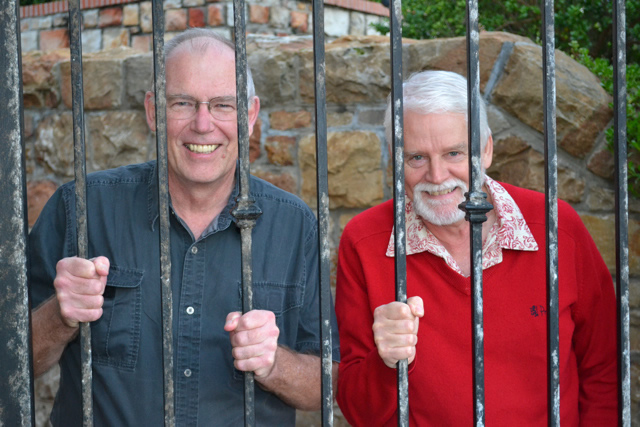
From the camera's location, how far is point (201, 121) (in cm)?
200

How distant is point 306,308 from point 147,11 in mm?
3731

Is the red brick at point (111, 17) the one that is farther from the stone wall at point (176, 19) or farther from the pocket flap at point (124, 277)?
the pocket flap at point (124, 277)

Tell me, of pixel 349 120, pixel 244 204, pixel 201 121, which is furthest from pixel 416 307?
pixel 349 120

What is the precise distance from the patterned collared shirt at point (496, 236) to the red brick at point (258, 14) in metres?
2.78

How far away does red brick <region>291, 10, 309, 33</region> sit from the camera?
477 centimetres

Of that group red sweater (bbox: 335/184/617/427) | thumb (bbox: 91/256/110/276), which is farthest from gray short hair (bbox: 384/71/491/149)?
thumb (bbox: 91/256/110/276)

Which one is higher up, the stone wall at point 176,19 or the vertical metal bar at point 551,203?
the stone wall at point 176,19

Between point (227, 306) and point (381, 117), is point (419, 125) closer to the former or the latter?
point (227, 306)

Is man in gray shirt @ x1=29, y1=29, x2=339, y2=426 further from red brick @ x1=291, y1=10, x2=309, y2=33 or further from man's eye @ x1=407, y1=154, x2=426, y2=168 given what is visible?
red brick @ x1=291, y1=10, x2=309, y2=33

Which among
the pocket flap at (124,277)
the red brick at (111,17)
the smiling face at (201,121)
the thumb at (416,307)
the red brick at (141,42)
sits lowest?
the pocket flap at (124,277)

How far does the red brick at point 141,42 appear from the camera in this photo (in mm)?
4932

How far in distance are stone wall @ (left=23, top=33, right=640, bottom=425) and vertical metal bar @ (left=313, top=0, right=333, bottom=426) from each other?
190 cm

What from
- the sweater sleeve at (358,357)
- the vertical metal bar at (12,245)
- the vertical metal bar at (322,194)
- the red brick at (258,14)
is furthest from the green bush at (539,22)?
the vertical metal bar at (12,245)

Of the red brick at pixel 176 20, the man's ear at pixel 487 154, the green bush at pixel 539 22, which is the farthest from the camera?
the red brick at pixel 176 20
